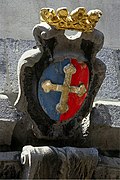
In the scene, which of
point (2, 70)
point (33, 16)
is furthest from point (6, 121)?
point (33, 16)

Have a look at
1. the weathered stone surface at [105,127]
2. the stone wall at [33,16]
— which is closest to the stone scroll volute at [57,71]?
the weathered stone surface at [105,127]

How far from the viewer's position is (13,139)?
3094 millimetres

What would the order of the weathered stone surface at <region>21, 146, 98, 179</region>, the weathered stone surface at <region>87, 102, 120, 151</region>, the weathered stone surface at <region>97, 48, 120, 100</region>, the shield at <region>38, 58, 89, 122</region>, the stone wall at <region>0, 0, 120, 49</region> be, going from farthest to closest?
the stone wall at <region>0, 0, 120, 49</region>, the weathered stone surface at <region>97, 48, 120, 100</region>, the weathered stone surface at <region>87, 102, 120, 151</region>, the shield at <region>38, 58, 89, 122</region>, the weathered stone surface at <region>21, 146, 98, 179</region>

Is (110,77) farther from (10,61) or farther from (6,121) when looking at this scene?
(6,121)

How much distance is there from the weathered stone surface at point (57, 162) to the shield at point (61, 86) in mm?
152

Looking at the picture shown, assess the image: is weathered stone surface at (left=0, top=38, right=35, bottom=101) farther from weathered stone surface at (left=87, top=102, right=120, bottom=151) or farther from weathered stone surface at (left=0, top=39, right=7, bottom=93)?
weathered stone surface at (left=87, top=102, right=120, bottom=151)

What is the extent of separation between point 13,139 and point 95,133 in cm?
30

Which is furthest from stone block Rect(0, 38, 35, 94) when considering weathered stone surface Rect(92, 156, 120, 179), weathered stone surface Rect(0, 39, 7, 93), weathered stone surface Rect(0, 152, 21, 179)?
weathered stone surface Rect(92, 156, 120, 179)

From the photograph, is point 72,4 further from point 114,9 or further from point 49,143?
point 49,143

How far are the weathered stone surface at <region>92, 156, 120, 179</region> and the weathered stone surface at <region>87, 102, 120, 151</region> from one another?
0.27 ft

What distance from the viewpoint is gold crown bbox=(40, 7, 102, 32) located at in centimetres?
297

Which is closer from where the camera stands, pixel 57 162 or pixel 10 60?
pixel 57 162

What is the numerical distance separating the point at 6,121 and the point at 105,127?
1.23ft

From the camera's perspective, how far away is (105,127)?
3.18 metres
